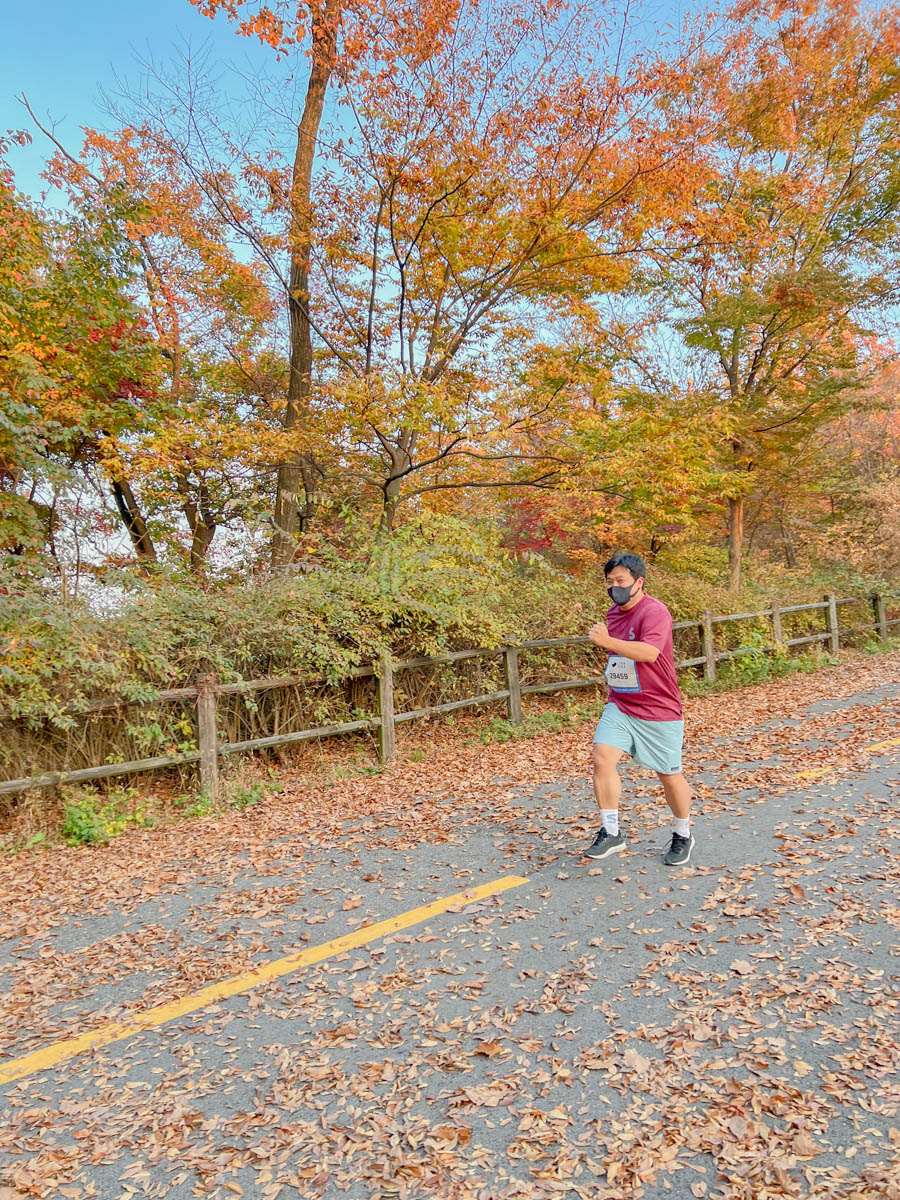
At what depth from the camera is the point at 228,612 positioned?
6605 mm

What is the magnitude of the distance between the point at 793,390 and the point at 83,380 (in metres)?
12.1

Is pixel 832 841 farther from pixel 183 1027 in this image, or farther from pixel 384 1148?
pixel 183 1027

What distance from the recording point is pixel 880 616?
16141 millimetres

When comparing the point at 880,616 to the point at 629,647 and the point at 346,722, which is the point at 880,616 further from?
the point at 629,647

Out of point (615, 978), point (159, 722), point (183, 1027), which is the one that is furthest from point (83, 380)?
point (615, 978)

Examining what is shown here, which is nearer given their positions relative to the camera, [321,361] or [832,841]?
[832,841]

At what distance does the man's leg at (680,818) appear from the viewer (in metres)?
4.31

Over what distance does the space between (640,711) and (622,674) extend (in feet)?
0.83

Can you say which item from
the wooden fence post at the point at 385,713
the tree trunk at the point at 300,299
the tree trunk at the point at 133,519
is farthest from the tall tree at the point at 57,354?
the wooden fence post at the point at 385,713

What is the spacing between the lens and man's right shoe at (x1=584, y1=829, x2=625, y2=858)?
448cm

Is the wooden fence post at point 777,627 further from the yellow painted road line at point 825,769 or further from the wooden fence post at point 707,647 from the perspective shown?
the yellow painted road line at point 825,769

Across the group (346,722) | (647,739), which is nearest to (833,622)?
(346,722)

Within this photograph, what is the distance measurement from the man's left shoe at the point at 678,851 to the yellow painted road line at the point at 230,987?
94cm

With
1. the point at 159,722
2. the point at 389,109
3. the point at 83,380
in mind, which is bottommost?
the point at 159,722
